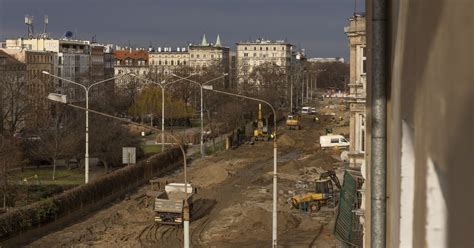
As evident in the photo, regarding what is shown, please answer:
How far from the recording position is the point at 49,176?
43.2 meters

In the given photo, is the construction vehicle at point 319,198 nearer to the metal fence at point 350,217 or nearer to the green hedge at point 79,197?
the green hedge at point 79,197

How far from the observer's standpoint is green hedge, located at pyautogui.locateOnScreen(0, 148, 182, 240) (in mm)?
27008

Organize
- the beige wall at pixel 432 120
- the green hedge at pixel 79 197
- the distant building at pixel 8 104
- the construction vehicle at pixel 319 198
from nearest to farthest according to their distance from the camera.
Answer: the beige wall at pixel 432 120 < the green hedge at pixel 79 197 < the construction vehicle at pixel 319 198 < the distant building at pixel 8 104

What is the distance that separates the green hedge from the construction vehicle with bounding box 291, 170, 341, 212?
362 inches

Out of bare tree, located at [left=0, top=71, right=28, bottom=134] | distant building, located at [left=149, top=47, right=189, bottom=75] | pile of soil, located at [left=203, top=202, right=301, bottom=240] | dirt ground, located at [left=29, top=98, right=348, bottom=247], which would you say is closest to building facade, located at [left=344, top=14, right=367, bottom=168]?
dirt ground, located at [left=29, top=98, right=348, bottom=247]

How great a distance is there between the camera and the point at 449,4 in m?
3.12

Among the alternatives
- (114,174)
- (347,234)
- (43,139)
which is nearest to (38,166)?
(43,139)

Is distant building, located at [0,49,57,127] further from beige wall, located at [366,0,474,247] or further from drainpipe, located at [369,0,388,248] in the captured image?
beige wall, located at [366,0,474,247]

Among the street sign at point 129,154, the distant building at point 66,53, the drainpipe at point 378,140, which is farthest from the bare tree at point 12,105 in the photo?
the drainpipe at point 378,140

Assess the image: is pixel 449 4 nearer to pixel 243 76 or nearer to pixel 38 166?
pixel 38 166

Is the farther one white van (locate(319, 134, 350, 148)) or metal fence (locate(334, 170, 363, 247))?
white van (locate(319, 134, 350, 148))

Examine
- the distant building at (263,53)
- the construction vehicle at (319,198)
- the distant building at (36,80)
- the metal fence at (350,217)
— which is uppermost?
the distant building at (263,53)

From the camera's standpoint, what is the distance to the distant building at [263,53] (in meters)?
168

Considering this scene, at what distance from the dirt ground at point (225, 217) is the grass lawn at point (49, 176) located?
4227mm
